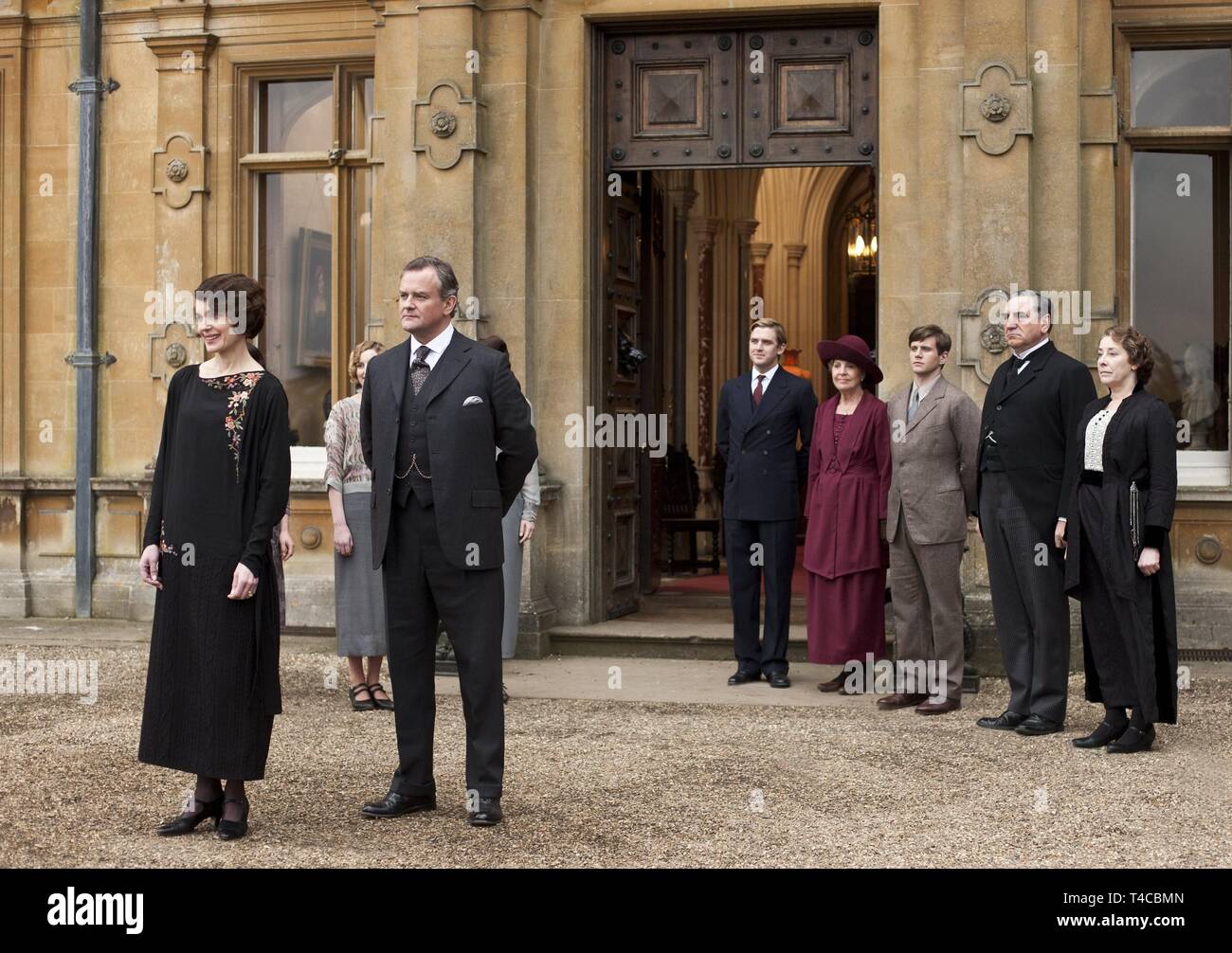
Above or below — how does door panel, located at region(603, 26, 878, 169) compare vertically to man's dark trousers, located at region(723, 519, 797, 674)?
above

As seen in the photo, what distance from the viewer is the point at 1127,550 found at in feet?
23.6

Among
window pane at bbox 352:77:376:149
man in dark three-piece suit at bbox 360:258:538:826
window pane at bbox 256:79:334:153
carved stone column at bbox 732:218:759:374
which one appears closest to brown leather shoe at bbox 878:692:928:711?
man in dark three-piece suit at bbox 360:258:538:826

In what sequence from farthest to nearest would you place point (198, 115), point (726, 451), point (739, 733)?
point (198, 115), point (726, 451), point (739, 733)

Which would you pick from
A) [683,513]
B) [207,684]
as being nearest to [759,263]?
[683,513]

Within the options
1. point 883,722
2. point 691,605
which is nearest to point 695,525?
point 691,605

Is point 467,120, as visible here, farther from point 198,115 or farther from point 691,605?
point 691,605

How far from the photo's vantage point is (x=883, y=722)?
7895 mm

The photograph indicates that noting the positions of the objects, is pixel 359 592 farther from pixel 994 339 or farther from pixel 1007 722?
pixel 994 339

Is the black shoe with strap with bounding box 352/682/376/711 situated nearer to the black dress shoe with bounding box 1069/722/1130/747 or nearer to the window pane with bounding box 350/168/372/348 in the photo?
the black dress shoe with bounding box 1069/722/1130/747

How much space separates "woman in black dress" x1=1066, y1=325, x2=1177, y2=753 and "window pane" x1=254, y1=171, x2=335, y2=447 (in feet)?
19.0

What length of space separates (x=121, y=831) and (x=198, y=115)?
6.88 metres

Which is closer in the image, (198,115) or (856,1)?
(856,1)

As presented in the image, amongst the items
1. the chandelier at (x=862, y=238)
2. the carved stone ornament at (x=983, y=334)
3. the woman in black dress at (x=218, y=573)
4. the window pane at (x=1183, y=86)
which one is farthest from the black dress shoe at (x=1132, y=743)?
the chandelier at (x=862, y=238)

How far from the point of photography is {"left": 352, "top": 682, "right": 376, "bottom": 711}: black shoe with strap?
8.26 meters
